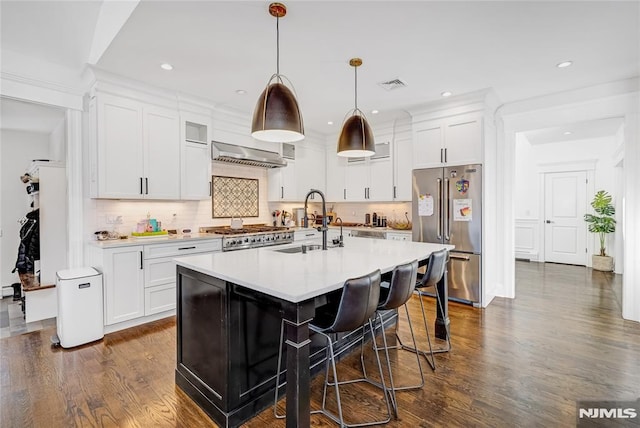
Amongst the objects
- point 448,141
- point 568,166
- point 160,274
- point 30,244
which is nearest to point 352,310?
point 160,274

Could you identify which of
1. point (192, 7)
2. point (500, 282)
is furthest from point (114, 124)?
point (500, 282)

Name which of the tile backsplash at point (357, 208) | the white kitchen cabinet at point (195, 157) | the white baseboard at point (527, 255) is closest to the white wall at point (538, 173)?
the white baseboard at point (527, 255)

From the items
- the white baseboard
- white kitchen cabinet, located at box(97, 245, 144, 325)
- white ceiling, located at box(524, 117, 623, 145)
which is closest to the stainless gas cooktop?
white kitchen cabinet, located at box(97, 245, 144, 325)

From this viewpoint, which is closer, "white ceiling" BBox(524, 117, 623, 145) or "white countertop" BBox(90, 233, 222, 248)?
"white countertop" BBox(90, 233, 222, 248)

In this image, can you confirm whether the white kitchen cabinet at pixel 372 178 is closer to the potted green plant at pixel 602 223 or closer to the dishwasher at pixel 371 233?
the dishwasher at pixel 371 233

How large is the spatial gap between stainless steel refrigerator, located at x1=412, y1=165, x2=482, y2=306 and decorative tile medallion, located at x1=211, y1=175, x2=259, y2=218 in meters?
2.69

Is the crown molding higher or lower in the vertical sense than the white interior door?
higher

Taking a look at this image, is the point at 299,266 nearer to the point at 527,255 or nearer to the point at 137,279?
the point at 137,279

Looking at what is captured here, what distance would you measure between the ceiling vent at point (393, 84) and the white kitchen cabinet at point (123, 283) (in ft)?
10.9

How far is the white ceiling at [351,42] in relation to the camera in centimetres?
230

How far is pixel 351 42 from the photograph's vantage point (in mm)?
Answer: 2701

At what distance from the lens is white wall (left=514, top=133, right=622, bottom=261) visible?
6461 mm

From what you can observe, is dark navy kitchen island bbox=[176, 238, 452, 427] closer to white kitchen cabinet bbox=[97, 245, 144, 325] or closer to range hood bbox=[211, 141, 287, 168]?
white kitchen cabinet bbox=[97, 245, 144, 325]

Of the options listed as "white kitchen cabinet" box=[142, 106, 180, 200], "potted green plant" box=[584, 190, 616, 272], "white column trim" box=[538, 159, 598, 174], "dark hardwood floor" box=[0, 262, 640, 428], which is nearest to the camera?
"dark hardwood floor" box=[0, 262, 640, 428]
